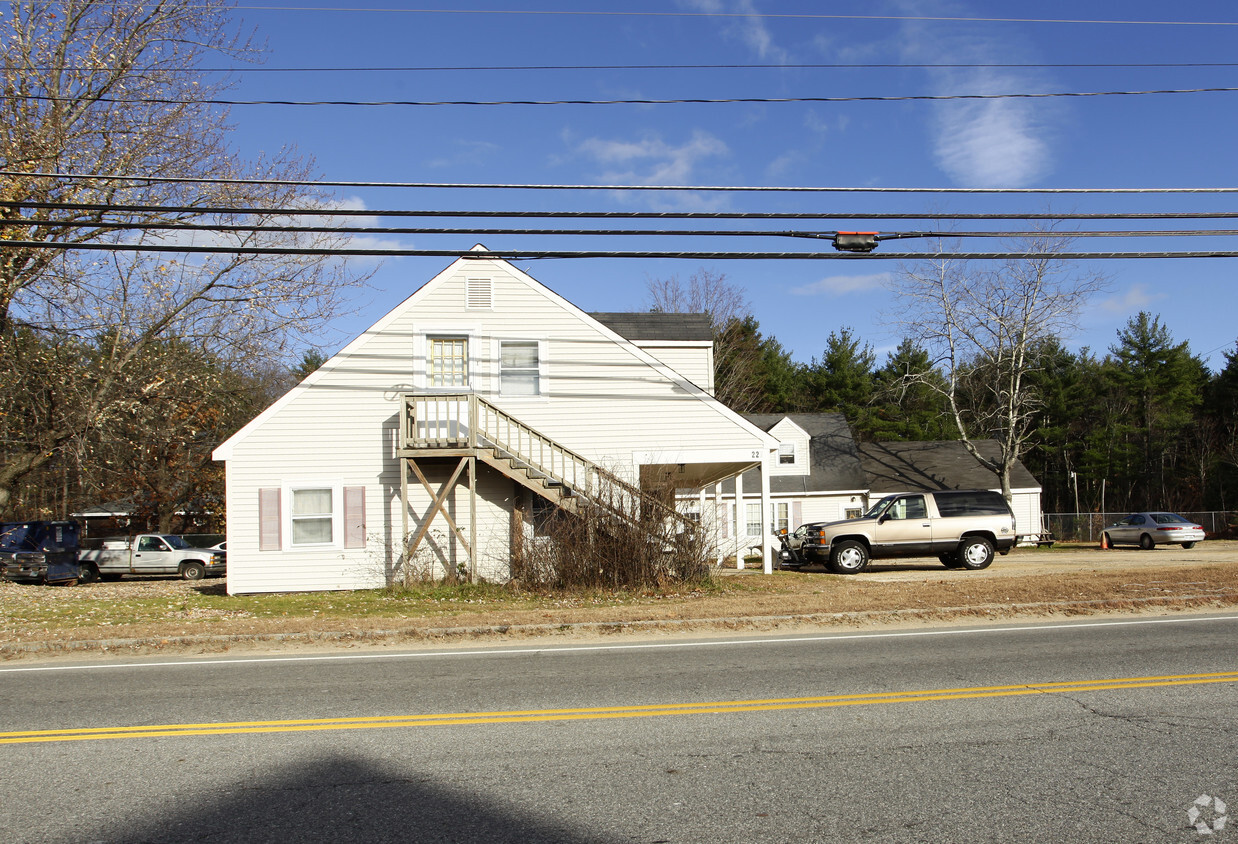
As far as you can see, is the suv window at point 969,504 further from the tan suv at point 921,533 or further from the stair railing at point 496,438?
the stair railing at point 496,438

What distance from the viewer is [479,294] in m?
19.5

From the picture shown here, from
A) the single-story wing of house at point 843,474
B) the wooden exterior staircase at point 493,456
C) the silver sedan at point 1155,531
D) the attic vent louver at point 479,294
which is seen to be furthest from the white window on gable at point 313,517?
the silver sedan at point 1155,531

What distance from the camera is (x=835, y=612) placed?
12273mm

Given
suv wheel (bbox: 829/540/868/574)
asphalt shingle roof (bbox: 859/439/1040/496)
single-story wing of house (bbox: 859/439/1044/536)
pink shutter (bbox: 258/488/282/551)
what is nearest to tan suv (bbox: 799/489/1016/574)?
suv wheel (bbox: 829/540/868/574)

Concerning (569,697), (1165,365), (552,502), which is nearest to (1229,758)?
(569,697)

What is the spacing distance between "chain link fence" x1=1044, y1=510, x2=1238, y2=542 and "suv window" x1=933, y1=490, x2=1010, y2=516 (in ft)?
77.0

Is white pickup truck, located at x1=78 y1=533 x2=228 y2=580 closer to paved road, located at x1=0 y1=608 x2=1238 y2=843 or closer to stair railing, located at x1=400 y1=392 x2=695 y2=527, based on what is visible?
stair railing, located at x1=400 y1=392 x2=695 y2=527

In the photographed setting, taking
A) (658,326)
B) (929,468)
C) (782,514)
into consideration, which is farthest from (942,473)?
(658,326)

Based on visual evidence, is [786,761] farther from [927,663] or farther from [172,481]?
[172,481]

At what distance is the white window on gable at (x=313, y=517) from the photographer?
18656 millimetres

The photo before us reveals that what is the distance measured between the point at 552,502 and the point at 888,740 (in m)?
11.9

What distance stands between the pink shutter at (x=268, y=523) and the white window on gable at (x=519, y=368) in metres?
5.43

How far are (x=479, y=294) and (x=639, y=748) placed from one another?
48.8 feet

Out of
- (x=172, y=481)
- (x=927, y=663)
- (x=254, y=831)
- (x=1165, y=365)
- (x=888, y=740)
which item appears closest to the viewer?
(x=254, y=831)
